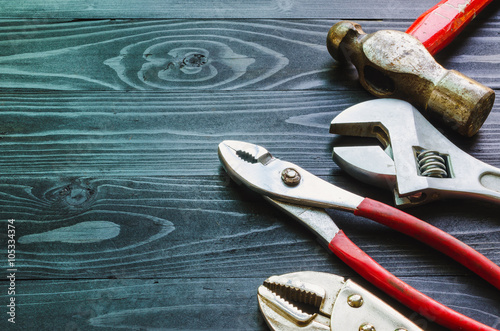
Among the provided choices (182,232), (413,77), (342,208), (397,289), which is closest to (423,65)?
(413,77)

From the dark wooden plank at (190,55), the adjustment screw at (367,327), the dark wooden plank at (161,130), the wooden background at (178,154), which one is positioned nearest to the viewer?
the adjustment screw at (367,327)

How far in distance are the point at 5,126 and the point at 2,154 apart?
0.23 ft

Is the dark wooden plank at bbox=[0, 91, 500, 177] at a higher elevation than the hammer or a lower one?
lower

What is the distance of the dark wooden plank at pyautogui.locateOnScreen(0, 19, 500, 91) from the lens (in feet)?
3.18

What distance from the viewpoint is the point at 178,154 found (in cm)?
87

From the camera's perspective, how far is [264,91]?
3.13ft

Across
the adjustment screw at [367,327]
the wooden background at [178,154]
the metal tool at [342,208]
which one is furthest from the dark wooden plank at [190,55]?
the adjustment screw at [367,327]

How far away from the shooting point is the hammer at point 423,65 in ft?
2.65

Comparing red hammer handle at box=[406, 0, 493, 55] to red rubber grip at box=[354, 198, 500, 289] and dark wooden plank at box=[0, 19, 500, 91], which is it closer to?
dark wooden plank at box=[0, 19, 500, 91]

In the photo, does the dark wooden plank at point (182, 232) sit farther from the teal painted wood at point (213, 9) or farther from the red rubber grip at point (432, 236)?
the teal painted wood at point (213, 9)

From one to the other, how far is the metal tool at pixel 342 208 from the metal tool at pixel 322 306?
0.04 m

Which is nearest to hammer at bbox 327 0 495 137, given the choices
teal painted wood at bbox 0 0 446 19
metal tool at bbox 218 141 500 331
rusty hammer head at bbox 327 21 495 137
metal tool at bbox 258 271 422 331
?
rusty hammer head at bbox 327 21 495 137

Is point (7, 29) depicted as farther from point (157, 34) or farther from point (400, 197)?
point (400, 197)

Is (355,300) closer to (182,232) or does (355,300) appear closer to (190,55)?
(182,232)
